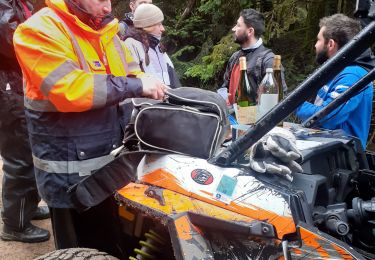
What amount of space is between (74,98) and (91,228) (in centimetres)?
86

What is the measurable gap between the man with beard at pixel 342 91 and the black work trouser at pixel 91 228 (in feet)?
4.88

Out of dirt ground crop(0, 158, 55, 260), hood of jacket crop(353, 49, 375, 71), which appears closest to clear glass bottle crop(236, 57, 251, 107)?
hood of jacket crop(353, 49, 375, 71)

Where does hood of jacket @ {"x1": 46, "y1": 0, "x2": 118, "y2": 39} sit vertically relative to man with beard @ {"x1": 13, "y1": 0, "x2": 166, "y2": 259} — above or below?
above

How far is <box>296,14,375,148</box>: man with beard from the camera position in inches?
121

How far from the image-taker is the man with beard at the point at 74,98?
6.08 feet

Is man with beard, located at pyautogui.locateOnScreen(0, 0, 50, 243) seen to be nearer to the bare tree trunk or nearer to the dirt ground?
the dirt ground

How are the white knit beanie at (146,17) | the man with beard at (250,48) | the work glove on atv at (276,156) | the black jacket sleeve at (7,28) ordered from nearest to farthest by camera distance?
1. the work glove on atv at (276,156)
2. the black jacket sleeve at (7,28)
3. the white knit beanie at (146,17)
4. the man with beard at (250,48)

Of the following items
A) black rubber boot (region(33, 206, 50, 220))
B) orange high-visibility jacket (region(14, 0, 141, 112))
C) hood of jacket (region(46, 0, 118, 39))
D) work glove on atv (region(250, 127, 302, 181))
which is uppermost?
hood of jacket (region(46, 0, 118, 39))

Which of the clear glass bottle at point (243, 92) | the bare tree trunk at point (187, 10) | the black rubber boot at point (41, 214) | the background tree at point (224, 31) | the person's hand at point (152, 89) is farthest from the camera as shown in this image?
the bare tree trunk at point (187, 10)

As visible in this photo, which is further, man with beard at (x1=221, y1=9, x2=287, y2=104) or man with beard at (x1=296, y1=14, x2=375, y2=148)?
man with beard at (x1=221, y1=9, x2=287, y2=104)

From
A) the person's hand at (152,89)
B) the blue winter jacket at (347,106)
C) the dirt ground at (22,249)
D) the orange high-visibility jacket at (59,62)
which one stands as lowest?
the dirt ground at (22,249)

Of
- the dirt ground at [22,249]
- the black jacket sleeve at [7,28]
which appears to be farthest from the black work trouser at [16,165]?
→ the black jacket sleeve at [7,28]

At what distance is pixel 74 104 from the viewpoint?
6.03 ft

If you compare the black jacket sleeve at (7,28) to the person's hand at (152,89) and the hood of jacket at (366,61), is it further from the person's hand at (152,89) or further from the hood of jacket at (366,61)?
the hood of jacket at (366,61)
